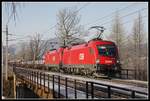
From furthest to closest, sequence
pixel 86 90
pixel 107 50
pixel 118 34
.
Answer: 1. pixel 118 34
2. pixel 107 50
3. pixel 86 90

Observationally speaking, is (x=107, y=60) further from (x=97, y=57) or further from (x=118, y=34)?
(x=118, y=34)

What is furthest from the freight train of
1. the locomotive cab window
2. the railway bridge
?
the railway bridge

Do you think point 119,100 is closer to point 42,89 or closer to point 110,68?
point 42,89

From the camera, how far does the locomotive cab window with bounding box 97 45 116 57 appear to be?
1324 inches

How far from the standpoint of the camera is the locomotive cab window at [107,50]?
110 ft

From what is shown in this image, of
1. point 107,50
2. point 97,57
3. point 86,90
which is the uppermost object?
point 107,50

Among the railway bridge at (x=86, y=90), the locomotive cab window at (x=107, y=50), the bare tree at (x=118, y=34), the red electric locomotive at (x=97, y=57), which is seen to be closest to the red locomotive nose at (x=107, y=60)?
the red electric locomotive at (x=97, y=57)

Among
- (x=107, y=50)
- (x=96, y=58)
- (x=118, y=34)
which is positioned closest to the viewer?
(x=96, y=58)

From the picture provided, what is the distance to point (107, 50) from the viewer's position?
33844 millimetres

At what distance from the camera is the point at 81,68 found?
122 feet

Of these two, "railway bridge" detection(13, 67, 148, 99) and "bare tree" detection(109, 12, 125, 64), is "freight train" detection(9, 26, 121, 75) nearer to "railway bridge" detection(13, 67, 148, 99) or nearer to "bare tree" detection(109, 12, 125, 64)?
"railway bridge" detection(13, 67, 148, 99)

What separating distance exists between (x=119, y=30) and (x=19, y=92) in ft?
159

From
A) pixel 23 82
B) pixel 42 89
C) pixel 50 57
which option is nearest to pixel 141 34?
pixel 50 57

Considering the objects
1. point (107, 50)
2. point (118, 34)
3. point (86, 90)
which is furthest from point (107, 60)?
point (118, 34)
